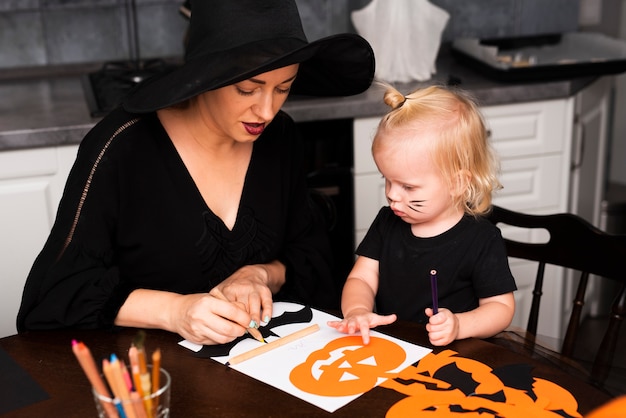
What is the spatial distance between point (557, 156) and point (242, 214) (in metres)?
1.38

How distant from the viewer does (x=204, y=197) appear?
5.07 feet

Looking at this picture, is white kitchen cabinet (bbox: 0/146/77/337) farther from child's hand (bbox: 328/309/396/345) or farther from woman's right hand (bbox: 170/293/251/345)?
child's hand (bbox: 328/309/396/345)

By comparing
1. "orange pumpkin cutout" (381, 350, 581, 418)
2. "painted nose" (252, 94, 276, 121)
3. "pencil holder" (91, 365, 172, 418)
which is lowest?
"orange pumpkin cutout" (381, 350, 581, 418)

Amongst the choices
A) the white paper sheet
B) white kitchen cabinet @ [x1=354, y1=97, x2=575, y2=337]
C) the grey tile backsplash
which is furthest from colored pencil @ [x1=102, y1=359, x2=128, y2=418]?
the grey tile backsplash

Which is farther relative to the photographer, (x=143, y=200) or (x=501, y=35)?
(x=501, y=35)

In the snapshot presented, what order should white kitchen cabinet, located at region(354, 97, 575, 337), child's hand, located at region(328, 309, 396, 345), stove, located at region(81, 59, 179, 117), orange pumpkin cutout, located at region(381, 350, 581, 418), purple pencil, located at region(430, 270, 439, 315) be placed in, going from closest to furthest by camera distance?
orange pumpkin cutout, located at region(381, 350, 581, 418) → purple pencil, located at region(430, 270, 439, 315) → child's hand, located at region(328, 309, 396, 345) → stove, located at region(81, 59, 179, 117) → white kitchen cabinet, located at region(354, 97, 575, 337)

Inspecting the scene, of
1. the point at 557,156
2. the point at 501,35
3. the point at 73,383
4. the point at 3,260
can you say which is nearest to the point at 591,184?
the point at 557,156

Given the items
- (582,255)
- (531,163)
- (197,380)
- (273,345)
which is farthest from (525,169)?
(197,380)

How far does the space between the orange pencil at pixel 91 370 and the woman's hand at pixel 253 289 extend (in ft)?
1.40

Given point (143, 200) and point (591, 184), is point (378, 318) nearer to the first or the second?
point (143, 200)

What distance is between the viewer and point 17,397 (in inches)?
43.9

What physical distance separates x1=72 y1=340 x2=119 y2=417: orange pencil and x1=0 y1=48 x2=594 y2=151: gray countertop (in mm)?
1348

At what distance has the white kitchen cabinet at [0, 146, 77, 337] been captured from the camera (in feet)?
7.01

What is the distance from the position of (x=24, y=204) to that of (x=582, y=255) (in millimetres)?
1444
